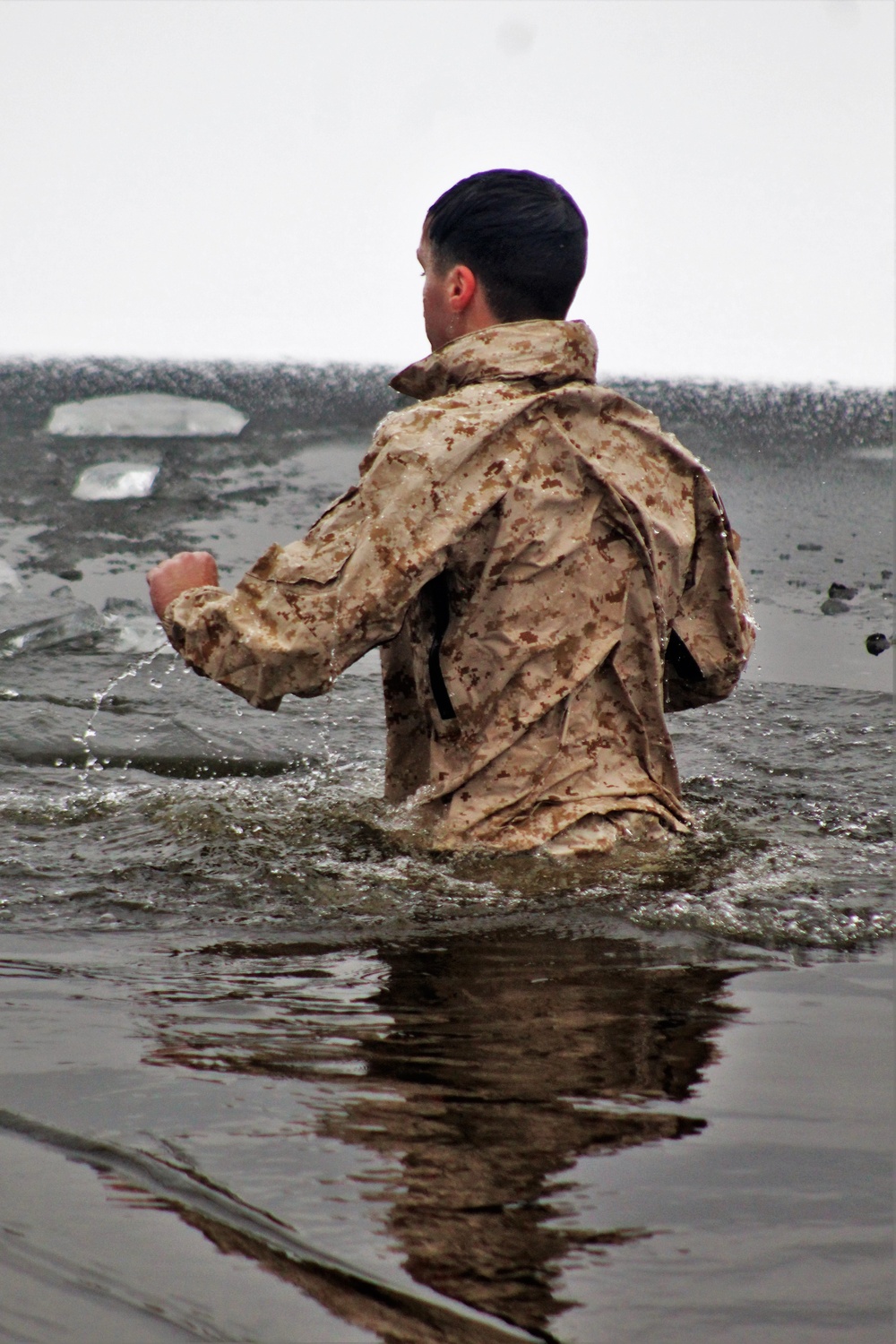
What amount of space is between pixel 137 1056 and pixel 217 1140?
0.33m

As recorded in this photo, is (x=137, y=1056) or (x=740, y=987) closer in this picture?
(x=137, y=1056)

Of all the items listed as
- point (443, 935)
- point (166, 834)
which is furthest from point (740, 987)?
point (166, 834)

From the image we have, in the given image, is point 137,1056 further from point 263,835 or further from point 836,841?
point 836,841

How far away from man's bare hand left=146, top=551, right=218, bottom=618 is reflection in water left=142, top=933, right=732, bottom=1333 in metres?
0.81

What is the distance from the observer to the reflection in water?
159 centimetres

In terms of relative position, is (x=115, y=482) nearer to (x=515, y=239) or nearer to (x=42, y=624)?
(x=42, y=624)

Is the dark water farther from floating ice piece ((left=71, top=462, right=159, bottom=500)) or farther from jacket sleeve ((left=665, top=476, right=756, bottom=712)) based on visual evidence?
floating ice piece ((left=71, top=462, right=159, bottom=500))

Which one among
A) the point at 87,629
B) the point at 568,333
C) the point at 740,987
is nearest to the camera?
the point at 740,987

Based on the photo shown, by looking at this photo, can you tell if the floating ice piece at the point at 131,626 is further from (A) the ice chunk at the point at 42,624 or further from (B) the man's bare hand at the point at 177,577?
(B) the man's bare hand at the point at 177,577

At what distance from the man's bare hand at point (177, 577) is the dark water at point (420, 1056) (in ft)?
2.09

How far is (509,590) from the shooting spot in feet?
9.89

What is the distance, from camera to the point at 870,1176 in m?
1.78

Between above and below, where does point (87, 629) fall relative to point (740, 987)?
above

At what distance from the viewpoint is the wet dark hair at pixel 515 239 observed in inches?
122
